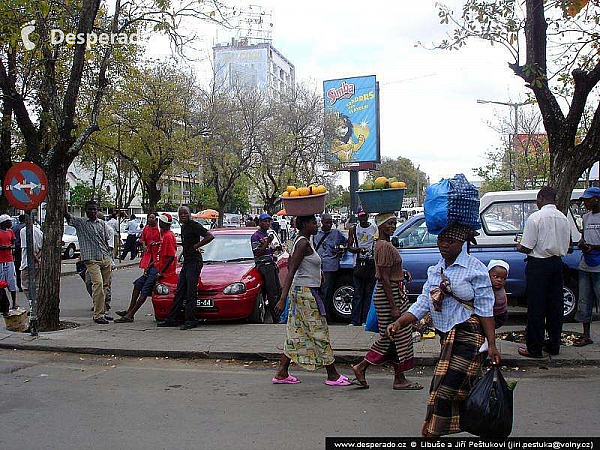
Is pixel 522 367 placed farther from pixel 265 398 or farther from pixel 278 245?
pixel 278 245

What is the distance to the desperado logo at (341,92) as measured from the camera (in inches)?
1552

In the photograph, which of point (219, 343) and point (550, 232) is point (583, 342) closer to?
point (550, 232)

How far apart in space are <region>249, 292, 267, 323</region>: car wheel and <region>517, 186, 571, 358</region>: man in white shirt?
14.8ft

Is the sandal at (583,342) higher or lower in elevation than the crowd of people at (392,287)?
lower

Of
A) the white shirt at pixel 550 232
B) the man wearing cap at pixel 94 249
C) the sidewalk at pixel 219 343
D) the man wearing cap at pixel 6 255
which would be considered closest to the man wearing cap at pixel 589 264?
the sidewalk at pixel 219 343

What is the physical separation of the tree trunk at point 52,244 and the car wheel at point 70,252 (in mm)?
18632

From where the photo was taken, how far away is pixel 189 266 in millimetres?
10023

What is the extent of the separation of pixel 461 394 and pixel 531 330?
13.5 ft

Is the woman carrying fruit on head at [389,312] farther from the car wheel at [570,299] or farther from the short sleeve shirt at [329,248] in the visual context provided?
the car wheel at [570,299]

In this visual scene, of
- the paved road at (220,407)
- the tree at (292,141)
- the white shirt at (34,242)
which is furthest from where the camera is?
the tree at (292,141)

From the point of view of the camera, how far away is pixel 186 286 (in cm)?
1020

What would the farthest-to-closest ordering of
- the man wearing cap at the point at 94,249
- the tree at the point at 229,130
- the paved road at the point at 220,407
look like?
the tree at the point at 229,130 → the man wearing cap at the point at 94,249 → the paved road at the point at 220,407

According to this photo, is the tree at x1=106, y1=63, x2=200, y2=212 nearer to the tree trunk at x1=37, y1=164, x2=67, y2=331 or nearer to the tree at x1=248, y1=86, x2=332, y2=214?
the tree at x1=248, y1=86, x2=332, y2=214

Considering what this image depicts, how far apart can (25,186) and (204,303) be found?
3207 millimetres
